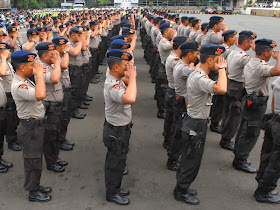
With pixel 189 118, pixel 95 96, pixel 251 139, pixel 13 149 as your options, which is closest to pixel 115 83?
pixel 189 118

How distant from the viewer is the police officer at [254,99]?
3.78m

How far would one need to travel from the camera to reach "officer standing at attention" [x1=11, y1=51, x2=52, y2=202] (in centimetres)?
309

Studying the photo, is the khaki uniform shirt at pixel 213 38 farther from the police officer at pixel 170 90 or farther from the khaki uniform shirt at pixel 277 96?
the khaki uniform shirt at pixel 277 96

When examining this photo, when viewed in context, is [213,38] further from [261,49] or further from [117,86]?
[117,86]

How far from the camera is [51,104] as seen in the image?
403 cm

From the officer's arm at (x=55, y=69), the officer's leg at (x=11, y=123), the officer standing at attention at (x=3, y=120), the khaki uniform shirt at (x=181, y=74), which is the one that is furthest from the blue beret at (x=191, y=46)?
the officer's leg at (x=11, y=123)

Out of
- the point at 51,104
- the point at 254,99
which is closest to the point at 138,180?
the point at 51,104

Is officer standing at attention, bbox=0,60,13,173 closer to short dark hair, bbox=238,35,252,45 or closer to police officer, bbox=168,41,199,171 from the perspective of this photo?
police officer, bbox=168,41,199,171

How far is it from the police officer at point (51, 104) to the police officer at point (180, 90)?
177cm

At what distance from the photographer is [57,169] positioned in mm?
4188

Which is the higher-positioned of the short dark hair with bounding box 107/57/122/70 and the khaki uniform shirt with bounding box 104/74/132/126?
→ the short dark hair with bounding box 107/57/122/70

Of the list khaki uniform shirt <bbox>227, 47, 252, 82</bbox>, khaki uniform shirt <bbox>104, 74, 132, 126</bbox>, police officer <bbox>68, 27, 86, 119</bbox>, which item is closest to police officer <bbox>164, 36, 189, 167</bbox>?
khaki uniform shirt <bbox>227, 47, 252, 82</bbox>

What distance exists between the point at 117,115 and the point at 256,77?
7.10 ft

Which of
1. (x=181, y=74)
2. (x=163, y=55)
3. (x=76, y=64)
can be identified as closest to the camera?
(x=181, y=74)
